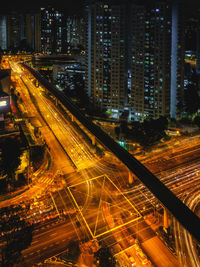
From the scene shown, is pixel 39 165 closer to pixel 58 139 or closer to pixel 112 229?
pixel 58 139

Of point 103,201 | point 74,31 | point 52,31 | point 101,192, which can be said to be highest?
point 74,31

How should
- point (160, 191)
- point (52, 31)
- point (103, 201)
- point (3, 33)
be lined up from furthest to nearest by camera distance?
point (3, 33)
point (52, 31)
point (103, 201)
point (160, 191)

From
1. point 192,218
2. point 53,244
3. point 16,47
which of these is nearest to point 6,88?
point 53,244

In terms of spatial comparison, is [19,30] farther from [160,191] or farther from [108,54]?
[160,191]

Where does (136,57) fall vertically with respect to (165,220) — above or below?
above

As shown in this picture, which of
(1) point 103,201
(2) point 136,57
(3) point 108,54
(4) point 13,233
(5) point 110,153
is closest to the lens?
(4) point 13,233

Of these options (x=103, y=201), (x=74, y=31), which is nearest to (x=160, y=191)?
(x=103, y=201)
